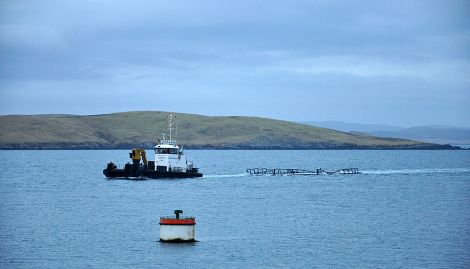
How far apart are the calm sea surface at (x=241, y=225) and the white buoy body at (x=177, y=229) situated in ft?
2.29

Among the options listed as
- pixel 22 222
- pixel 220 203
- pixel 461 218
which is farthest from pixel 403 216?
pixel 22 222

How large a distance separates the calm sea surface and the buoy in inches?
27.6

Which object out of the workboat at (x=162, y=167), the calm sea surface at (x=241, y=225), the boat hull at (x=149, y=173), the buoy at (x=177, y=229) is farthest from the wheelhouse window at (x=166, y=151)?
the buoy at (x=177, y=229)

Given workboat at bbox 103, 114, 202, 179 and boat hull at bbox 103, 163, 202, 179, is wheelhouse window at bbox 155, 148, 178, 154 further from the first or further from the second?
boat hull at bbox 103, 163, 202, 179

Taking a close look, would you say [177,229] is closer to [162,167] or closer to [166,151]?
[166,151]

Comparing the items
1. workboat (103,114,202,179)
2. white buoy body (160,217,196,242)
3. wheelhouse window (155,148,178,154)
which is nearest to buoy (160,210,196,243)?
white buoy body (160,217,196,242)

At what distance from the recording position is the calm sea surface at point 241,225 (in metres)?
46.3

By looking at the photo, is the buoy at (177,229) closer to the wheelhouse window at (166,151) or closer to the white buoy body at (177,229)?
the white buoy body at (177,229)

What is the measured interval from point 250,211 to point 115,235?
64.8 feet

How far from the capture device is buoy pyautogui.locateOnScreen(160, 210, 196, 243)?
161ft

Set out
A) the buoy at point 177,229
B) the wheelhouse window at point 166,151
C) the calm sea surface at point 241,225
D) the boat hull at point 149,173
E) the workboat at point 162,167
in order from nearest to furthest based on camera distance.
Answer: the calm sea surface at point 241,225 → the buoy at point 177,229 → the wheelhouse window at point 166,151 → the workboat at point 162,167 → the boat hull at point 149,173

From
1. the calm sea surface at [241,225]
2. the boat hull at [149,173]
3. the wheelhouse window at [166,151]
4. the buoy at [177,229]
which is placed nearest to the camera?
the calm sea surface at [241,225]

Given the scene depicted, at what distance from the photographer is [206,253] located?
47.4 meters

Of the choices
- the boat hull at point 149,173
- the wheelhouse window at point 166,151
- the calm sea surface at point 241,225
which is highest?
the wheelhouse window at point 166,151
